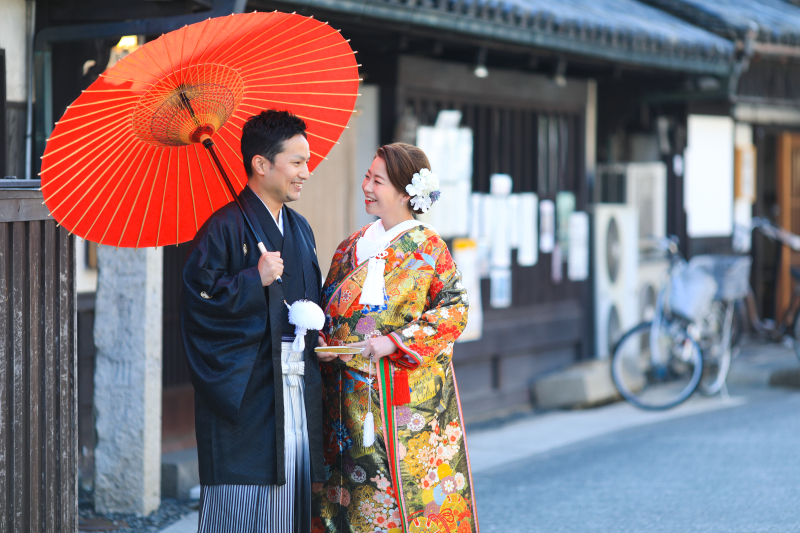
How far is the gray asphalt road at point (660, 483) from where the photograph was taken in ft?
17.5

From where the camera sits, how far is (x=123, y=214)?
345 cm

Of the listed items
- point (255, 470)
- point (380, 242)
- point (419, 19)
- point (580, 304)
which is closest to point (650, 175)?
point (580, 304)

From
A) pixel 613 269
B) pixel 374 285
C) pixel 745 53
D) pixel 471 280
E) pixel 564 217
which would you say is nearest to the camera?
pixel 374 285

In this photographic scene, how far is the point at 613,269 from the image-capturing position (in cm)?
988

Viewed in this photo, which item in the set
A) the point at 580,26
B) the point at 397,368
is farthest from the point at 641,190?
the point at 397,368

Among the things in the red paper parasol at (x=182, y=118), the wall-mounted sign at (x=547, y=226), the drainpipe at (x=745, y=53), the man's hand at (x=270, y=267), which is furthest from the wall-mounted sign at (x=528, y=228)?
the man's hand at (x=270, y=267)

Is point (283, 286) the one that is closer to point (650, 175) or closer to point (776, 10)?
point (650, 175)

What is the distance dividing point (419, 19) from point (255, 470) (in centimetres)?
337

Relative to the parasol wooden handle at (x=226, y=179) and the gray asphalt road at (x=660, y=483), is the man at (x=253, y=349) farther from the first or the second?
the gray asphalt road at (x=660, y=483)

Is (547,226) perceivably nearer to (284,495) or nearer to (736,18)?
(736,18)

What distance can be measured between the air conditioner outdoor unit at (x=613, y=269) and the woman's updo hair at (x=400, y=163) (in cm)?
626

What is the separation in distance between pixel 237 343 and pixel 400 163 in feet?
3.13

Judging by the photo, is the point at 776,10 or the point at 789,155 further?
the point at 789,155

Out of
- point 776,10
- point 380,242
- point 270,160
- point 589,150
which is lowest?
point 380,242
